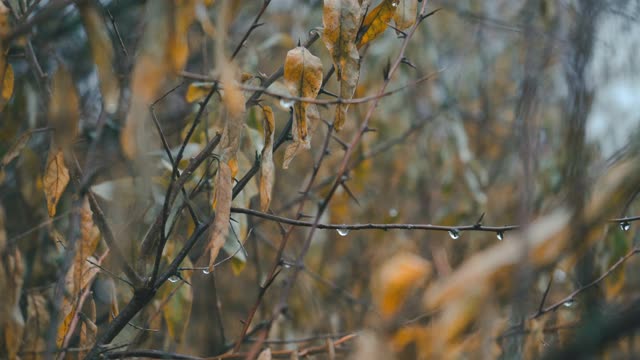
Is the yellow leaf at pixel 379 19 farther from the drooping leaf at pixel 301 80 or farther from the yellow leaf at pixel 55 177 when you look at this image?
the yellow leaf at pixel 55 177

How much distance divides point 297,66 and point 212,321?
48.8 inches

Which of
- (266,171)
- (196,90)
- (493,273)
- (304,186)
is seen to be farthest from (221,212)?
(304,186)

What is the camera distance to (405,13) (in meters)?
0.85

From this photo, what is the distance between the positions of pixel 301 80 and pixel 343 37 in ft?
0.22

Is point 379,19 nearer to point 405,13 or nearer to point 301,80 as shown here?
point 405,13

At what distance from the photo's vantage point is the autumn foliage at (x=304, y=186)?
0.54 meters

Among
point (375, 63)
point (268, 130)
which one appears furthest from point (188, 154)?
point (375, 63)

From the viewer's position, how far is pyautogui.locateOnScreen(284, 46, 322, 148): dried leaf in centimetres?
78

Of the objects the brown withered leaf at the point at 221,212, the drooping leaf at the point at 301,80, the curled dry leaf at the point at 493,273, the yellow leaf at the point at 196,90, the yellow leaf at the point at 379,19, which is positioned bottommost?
the curled dry leaf at the point at 493,273

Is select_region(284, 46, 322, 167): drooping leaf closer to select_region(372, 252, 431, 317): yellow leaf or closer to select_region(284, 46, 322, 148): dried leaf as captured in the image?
select_region(284, 46, 322, 148): dried leaf

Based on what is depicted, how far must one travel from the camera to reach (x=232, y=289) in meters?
2.06

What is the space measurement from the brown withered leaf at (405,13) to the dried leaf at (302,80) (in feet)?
0.40

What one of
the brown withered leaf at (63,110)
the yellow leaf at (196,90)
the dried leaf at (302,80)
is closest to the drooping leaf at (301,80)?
the dried leaf at (302,80)

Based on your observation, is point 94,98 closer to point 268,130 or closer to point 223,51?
point 268,130
